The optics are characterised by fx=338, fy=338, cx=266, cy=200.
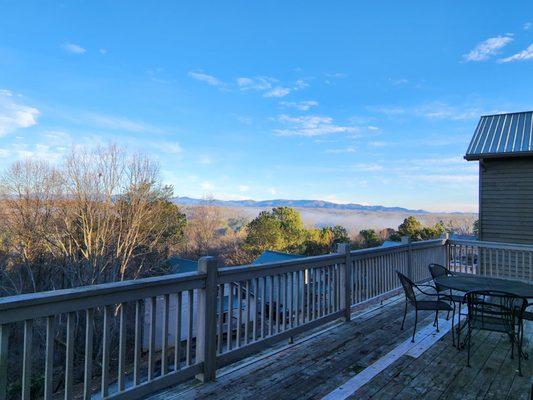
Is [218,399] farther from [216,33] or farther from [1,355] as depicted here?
[216,33]

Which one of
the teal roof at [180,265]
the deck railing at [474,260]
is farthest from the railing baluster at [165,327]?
the teal roof at [180,265]

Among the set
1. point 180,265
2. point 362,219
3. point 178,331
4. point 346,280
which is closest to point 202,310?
point 178,331

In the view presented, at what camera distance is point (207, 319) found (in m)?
2.94

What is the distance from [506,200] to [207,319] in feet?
30.3

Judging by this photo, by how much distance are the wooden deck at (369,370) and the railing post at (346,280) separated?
0.47 meters

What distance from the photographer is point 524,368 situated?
3.33 metres

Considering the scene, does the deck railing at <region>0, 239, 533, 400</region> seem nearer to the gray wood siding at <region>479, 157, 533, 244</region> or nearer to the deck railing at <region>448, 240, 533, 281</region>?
the deck railing at <region>448, 240, 533, 281</region>

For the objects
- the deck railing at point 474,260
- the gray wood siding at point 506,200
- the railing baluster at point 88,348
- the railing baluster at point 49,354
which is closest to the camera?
the railing baluster at point 49,354

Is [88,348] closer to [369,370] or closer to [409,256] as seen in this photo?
[369,370]

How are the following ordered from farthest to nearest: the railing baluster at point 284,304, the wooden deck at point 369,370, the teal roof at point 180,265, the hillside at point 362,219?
the hillside at point 362,219, the teal roof at point 180,265, the railing baluster at point 284,304, the wooden deck at point 369,370

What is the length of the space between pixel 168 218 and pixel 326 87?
1413 cm

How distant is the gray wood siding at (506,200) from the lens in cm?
→ 869

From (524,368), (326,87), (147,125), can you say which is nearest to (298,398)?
(524,368)

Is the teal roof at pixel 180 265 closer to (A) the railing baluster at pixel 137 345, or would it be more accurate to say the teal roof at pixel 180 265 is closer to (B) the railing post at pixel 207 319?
(B) the railing post at pixel 207 319
